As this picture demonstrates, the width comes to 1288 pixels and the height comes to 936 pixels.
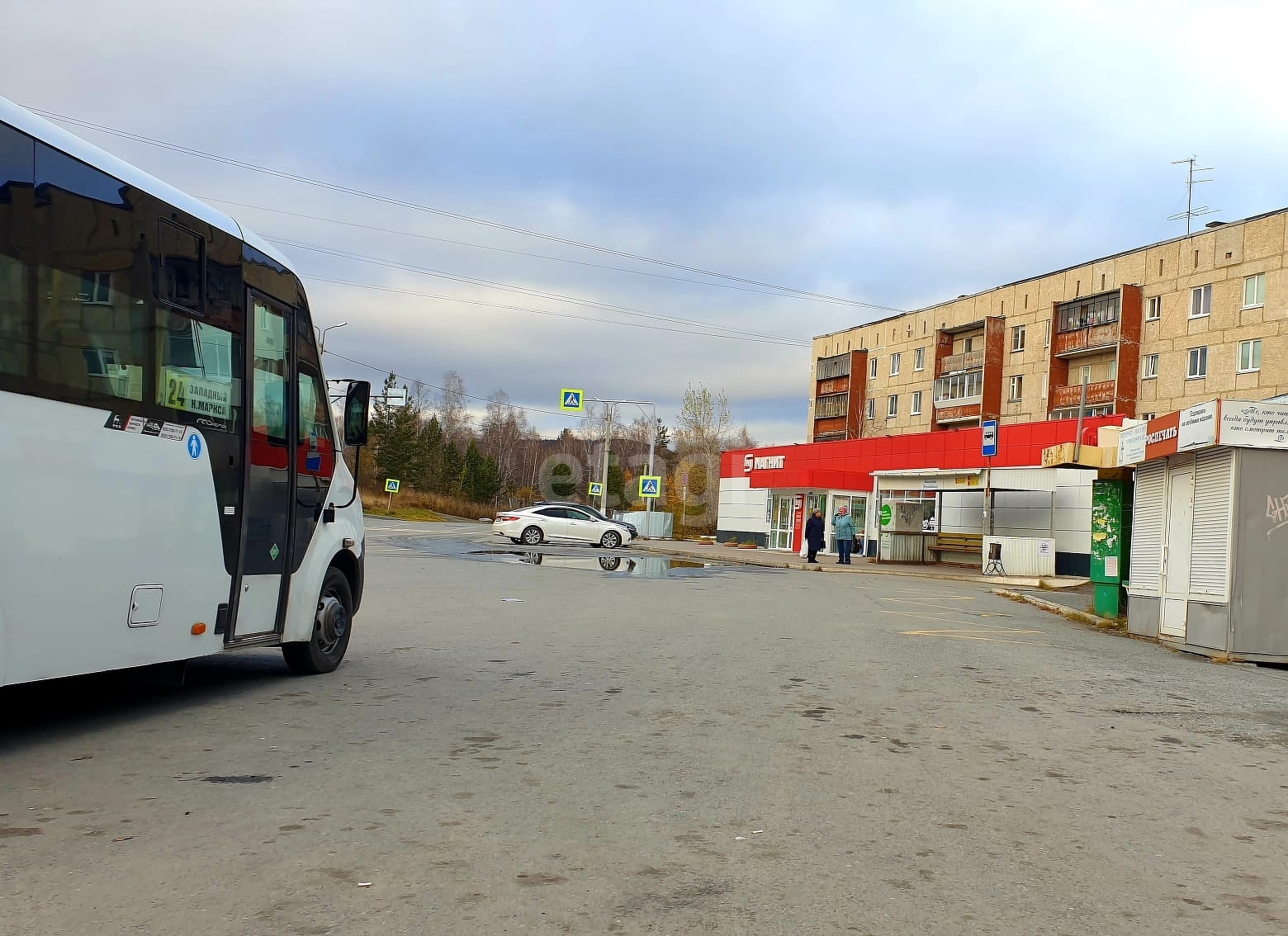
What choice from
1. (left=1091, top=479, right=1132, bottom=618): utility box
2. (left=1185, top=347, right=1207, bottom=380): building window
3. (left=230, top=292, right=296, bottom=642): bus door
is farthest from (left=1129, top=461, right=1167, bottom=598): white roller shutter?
(left=1185, top=347, right=1207, bottom=380): building window

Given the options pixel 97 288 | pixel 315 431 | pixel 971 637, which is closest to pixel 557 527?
pixel 971 637

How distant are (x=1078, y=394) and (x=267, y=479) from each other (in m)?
50.6

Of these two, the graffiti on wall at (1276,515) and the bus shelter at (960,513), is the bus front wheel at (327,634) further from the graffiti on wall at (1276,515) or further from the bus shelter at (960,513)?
the bus shelter at (960,513)

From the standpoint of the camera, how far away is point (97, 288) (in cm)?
602

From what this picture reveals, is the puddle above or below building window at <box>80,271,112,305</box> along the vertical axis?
below

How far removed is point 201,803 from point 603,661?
18.0ft

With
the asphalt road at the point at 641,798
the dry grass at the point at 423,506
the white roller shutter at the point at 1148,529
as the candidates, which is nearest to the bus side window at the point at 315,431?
the asphalt road at the point at 641,798

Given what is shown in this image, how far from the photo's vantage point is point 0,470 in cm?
525

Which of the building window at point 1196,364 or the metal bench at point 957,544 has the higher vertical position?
the building window at point 1196,364

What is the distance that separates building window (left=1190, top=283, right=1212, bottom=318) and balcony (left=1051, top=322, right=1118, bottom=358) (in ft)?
11.6

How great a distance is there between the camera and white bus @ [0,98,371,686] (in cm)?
546

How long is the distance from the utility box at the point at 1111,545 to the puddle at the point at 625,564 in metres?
9.36

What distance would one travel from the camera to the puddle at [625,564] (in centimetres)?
2573

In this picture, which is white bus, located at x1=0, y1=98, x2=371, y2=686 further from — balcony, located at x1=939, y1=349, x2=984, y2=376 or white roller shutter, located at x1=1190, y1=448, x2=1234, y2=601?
balcony, located at x1=939, y1=349, x2=984, y2=376
